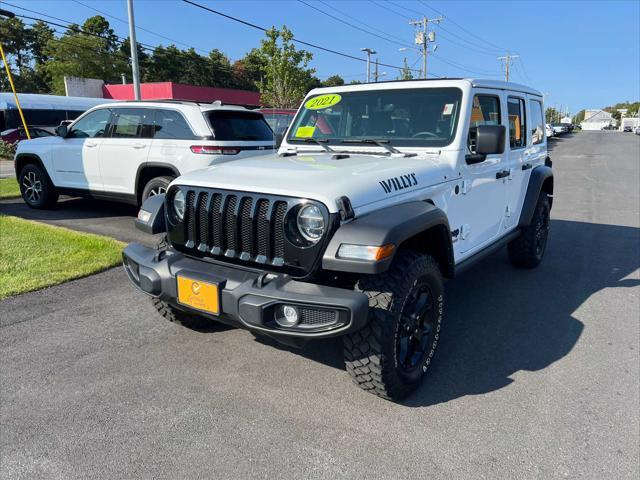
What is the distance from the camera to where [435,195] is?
331 centimetres

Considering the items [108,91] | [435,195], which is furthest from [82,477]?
[108,91]

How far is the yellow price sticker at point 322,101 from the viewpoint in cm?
417

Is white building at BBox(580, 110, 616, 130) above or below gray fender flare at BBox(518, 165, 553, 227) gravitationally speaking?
above

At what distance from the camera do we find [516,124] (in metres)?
4.68

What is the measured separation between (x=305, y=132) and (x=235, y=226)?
171 centimetres

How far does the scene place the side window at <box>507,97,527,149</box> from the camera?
14.9ft

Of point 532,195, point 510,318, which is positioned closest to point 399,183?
point 510,318

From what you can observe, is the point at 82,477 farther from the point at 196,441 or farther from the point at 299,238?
the point at 299,238

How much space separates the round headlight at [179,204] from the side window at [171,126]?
3647mm

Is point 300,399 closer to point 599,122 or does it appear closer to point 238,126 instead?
point 238,126

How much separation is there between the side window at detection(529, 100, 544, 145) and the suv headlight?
3.81 m

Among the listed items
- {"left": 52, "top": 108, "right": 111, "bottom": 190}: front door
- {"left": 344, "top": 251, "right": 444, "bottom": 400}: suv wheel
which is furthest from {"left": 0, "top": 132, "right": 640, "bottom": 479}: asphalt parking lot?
{"left": 52, "top": 108, "right": 111, "bottom": 190}: front door

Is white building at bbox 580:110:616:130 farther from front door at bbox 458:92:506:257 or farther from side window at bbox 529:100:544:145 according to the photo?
front door at bbox 458:92:506:257

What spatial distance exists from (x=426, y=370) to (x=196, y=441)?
147 centimetres
